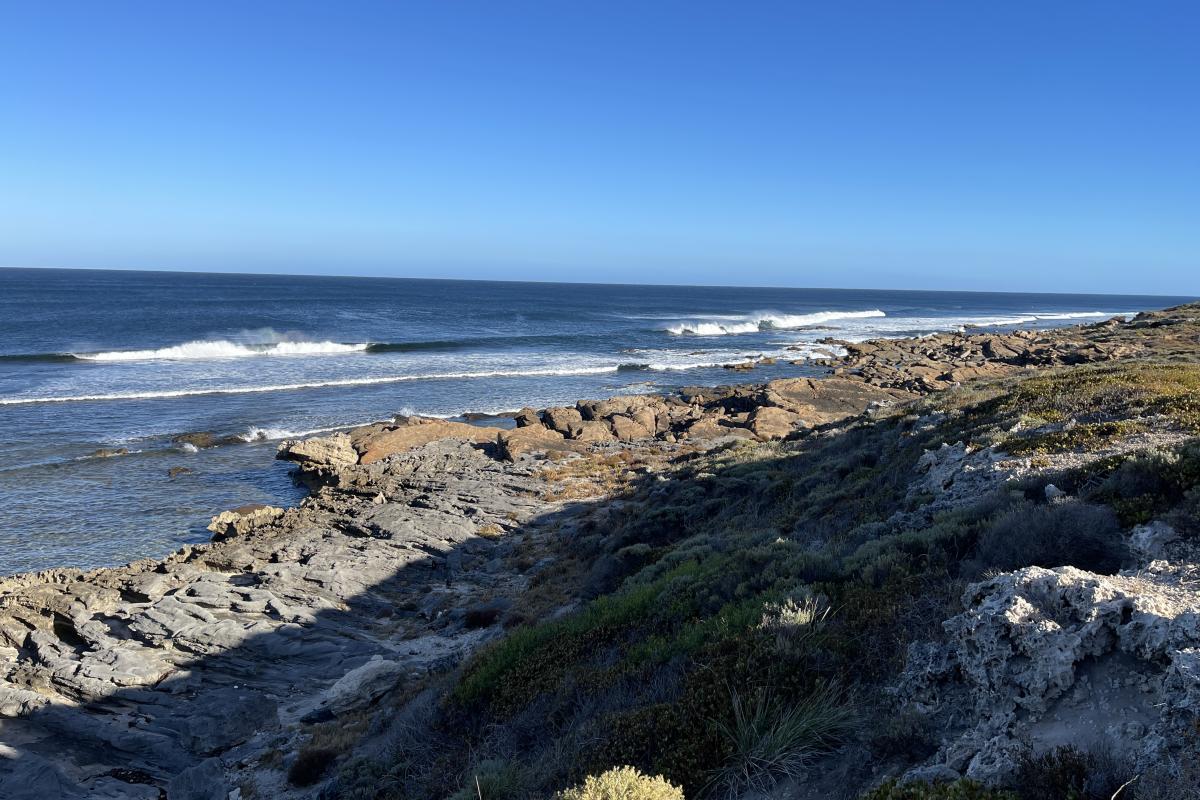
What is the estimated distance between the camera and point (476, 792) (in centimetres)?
616

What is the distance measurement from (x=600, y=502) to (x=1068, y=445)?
13.4 m

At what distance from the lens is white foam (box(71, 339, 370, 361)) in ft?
169

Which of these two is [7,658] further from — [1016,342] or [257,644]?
[1016,342]

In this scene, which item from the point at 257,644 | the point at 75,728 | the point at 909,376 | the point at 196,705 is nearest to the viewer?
the point at 75,728

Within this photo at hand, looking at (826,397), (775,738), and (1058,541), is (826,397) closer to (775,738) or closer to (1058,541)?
(1058,541)

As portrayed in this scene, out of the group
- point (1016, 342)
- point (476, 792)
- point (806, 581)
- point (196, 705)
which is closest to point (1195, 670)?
point (806, 581)

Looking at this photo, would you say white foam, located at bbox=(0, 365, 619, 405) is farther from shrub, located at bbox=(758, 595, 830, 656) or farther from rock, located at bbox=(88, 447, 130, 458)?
shrub, located at bbox=(758, 595, 830, 656)

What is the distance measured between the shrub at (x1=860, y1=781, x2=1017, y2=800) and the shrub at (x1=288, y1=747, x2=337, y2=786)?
7.37 metres

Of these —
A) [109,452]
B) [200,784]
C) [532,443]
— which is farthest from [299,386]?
[200,784]

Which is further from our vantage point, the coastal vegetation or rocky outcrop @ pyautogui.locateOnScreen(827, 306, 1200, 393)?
rocky outcrop @ pyautogui.locateOnScreen(827, 306, 1200, 393)

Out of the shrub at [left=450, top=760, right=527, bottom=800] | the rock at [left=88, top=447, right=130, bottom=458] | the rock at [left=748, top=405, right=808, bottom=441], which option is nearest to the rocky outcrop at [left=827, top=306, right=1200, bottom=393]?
the rock at [left=748, top=405, right=808, bottom=441]

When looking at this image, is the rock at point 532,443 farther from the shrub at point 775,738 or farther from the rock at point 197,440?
the shrub at point 775,738

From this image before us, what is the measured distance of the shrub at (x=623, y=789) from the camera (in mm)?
4523

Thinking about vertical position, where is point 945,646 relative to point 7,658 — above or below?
above
